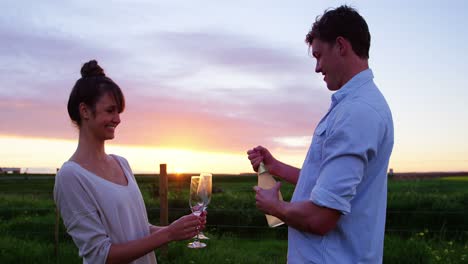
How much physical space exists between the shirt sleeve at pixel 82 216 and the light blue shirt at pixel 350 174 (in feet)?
3.26

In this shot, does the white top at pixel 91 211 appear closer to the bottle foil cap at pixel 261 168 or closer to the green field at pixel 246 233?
the bottle foil cap at pixel 261 168

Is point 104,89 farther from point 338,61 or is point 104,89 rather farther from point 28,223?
point 28,223

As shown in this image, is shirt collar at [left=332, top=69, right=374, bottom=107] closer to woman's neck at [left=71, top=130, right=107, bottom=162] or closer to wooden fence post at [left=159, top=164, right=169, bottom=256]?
woman's neck at [left=71, top=130, right=107, bottom=162]

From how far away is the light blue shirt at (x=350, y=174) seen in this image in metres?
2.09

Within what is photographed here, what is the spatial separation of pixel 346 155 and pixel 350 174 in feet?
0.26

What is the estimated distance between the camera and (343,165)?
2086 mm

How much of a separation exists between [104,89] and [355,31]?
139cm

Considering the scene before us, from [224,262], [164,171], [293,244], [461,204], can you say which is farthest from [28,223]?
[293,244]

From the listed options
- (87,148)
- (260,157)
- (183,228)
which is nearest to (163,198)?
(260,157)

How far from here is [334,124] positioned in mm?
2152

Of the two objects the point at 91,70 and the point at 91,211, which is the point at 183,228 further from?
the point at 91,70

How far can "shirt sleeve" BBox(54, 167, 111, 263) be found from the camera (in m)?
2.66

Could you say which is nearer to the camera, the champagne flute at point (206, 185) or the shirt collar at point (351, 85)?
the shirt collar at point (351, 85)

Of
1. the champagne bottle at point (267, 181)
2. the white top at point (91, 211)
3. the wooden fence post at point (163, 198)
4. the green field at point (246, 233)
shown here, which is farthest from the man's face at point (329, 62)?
the wooden fence post at point (163, 198)
